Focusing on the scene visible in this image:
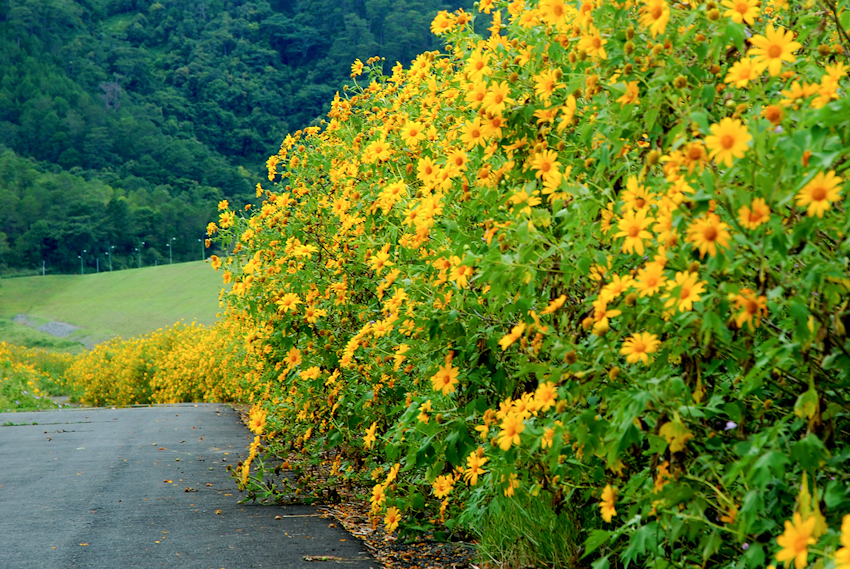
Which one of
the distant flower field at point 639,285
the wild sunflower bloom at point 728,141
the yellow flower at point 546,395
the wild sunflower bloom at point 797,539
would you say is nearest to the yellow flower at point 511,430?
the distant flower field at point 639,285

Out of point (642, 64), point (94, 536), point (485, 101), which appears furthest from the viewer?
point (94, 536)

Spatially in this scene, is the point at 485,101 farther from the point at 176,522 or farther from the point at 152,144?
the point at 152,144

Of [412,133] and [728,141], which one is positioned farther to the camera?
[412,133]

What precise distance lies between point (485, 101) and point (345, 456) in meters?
3.67

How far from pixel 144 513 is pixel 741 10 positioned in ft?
14.7

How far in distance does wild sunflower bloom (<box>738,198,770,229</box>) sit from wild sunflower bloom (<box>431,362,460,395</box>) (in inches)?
58.3

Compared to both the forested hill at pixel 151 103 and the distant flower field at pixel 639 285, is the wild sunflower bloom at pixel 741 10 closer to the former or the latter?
the distant flower field at pixel 639 285

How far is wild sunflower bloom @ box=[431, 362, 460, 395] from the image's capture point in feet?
9.37

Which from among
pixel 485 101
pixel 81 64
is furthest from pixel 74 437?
pixel 81 64

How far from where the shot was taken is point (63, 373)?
21.4 meters

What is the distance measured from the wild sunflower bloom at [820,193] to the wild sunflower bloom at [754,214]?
8 centimetres

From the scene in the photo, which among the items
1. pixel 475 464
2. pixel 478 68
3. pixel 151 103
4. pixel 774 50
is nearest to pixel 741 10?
pixel 774 50

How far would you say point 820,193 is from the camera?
1.49 metres

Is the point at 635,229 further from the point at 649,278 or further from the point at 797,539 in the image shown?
the point at 797,539
